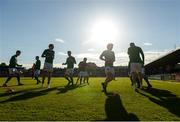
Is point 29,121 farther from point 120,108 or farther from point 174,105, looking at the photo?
point 174,105

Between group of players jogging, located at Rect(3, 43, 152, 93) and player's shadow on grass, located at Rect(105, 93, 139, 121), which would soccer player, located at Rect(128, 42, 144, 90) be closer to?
group of players jogging, located at Rect(3, 43, 152, 93)

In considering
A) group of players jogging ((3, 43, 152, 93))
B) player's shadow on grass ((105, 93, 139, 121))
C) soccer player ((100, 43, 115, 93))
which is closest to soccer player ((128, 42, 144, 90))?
group of players jogging ((3, 43, 152, 93))

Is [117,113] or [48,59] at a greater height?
[48,59]

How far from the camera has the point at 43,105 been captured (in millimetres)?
8812

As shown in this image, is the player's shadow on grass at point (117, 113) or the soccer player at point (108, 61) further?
the soccer player at point (108, 61)

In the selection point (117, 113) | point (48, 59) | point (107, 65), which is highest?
point (48, 59)

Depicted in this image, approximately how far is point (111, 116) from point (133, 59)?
27.1 ft

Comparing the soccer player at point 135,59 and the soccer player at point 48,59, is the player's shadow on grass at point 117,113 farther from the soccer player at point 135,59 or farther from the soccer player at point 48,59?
the soccer player at point 48,59

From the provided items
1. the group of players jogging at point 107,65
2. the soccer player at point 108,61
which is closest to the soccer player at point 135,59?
the group of players jogging at point 107,65

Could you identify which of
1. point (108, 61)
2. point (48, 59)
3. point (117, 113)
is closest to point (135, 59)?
point (108, 61)

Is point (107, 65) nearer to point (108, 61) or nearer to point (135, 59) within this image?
point (108, 61)

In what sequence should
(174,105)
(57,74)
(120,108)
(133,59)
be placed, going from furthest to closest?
1. (57,74)
2. (133,59)
3. (174,105)
4. (120,108)

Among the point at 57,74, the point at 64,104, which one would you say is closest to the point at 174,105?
the point at 64,104

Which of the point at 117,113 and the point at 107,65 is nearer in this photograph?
the point at 117,113
